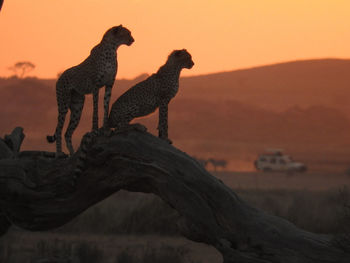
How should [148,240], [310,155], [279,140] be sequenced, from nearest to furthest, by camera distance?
[148,240] < [310,155] < [279,140]

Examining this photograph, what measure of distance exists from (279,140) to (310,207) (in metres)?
57.3

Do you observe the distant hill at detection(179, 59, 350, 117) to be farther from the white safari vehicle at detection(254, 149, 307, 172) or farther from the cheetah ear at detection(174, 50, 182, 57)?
the cheetah ear at detection(174, 50, 182, 57)

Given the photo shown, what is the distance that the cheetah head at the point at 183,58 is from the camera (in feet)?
31.0

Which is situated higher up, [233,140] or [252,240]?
[233,140]

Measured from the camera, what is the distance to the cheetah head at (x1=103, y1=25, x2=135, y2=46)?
898cm

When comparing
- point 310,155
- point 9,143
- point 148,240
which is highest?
point 310,155

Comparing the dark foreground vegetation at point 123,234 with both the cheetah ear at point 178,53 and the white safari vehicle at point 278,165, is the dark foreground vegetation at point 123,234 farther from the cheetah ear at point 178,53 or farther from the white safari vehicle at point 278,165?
the white safari vehicle at point 278,165

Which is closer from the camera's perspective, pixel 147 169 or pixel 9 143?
pixel 147 169

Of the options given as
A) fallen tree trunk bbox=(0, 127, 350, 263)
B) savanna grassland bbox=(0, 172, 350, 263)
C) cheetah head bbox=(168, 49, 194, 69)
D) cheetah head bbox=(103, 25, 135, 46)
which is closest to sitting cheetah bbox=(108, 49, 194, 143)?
cheetah head bbox=(168, 49, 194, 69)

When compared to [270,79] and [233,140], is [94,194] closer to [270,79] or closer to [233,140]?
[233,140]

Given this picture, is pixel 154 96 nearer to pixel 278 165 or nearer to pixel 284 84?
pixel 278 165

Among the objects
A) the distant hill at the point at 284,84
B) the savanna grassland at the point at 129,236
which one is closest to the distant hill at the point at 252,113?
the distant hill at the point at 284,84


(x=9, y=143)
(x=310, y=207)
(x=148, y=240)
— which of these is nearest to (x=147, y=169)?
(x=9, y=143)

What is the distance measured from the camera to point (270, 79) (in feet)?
302
